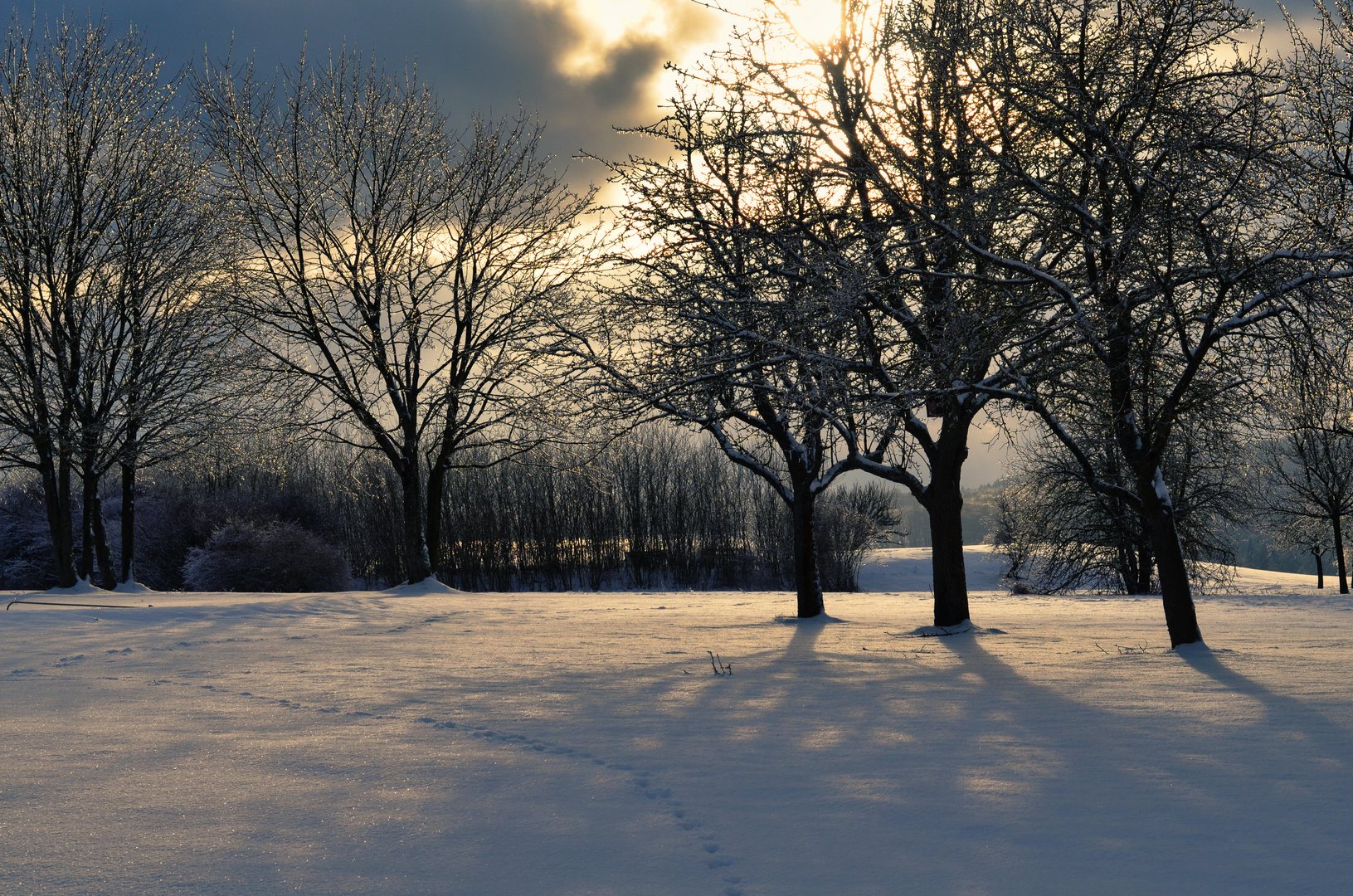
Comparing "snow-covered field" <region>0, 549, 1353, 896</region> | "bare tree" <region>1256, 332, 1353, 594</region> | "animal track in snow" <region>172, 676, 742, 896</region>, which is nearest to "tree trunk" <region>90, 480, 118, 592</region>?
"snow-covered field" <region>0, 549, 1353, 896</region>

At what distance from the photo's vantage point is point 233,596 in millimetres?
14922

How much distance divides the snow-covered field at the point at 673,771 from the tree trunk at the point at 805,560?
460 centimetres

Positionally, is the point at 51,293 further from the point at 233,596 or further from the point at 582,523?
the point at 582,523

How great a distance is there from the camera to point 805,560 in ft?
43.7

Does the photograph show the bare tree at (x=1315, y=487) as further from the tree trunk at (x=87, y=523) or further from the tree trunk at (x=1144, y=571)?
the tree trunk at (x=87, y=523)

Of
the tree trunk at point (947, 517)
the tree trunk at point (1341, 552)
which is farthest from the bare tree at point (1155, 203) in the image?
the tree trunk at point (1341, 552)

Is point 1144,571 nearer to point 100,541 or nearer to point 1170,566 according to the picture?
point 1170,566

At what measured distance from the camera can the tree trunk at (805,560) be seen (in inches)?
517

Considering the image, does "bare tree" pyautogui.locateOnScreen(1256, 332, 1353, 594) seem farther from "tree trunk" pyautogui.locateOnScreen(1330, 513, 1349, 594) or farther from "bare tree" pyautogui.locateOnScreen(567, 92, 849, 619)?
"bare tree" pyautogui.locateOnScreen(567, 92, 849, 619)

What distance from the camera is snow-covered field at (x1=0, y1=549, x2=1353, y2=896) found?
3.01m

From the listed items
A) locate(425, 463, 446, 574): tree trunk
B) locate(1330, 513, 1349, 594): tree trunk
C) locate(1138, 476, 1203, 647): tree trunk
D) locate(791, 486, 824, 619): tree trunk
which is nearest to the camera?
locate(1138, 476, 1203, 647): tree trunk

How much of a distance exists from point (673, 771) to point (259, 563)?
24292 millimetres

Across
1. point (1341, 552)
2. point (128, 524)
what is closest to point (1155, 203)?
point (128, 524)

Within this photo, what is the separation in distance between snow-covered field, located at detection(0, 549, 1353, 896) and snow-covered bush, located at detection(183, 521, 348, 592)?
17623 millimetres
